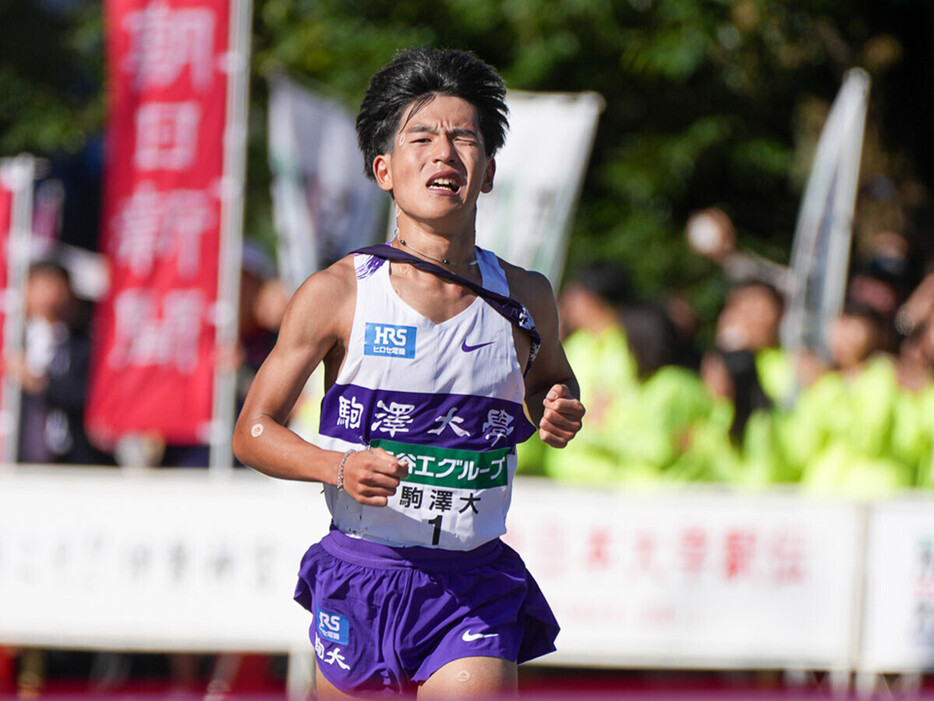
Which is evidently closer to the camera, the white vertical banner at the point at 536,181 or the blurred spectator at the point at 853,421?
the blurred spectator at the point at 853,421

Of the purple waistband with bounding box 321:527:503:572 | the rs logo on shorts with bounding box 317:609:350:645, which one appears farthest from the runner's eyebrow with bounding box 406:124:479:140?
the rs logo on shorts with bounding box 317:609:350:645

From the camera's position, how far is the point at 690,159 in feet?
36.5

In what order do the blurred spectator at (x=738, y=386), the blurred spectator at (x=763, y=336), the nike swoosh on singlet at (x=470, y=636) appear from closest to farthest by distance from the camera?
the nike swoosh on singlet at (x=470, y=636)
the blurred spectator at (x=738, y=386)
the blurred spectator at (x=763, y=336)

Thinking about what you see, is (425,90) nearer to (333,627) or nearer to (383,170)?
(383,170)

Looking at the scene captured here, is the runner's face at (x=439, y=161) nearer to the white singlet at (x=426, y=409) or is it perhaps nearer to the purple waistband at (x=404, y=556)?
the white singlet at (x=426, y=409)

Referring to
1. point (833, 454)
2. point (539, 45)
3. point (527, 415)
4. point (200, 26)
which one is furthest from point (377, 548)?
point (539, 45)

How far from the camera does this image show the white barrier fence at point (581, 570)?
6457mm

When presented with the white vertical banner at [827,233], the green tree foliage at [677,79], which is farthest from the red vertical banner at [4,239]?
the white vertical banner at [827,233]

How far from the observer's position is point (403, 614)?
10.0 feet

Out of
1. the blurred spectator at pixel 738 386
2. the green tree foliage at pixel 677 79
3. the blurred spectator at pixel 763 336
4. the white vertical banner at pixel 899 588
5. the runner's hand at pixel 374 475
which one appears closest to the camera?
the runner's hand at pixel 374 475

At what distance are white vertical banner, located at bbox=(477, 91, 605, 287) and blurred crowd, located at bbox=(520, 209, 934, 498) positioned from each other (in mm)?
420

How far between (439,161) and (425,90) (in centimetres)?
21

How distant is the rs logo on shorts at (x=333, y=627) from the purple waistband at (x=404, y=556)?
0.14 metres

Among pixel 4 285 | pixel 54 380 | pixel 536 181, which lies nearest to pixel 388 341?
pixel 536 181
